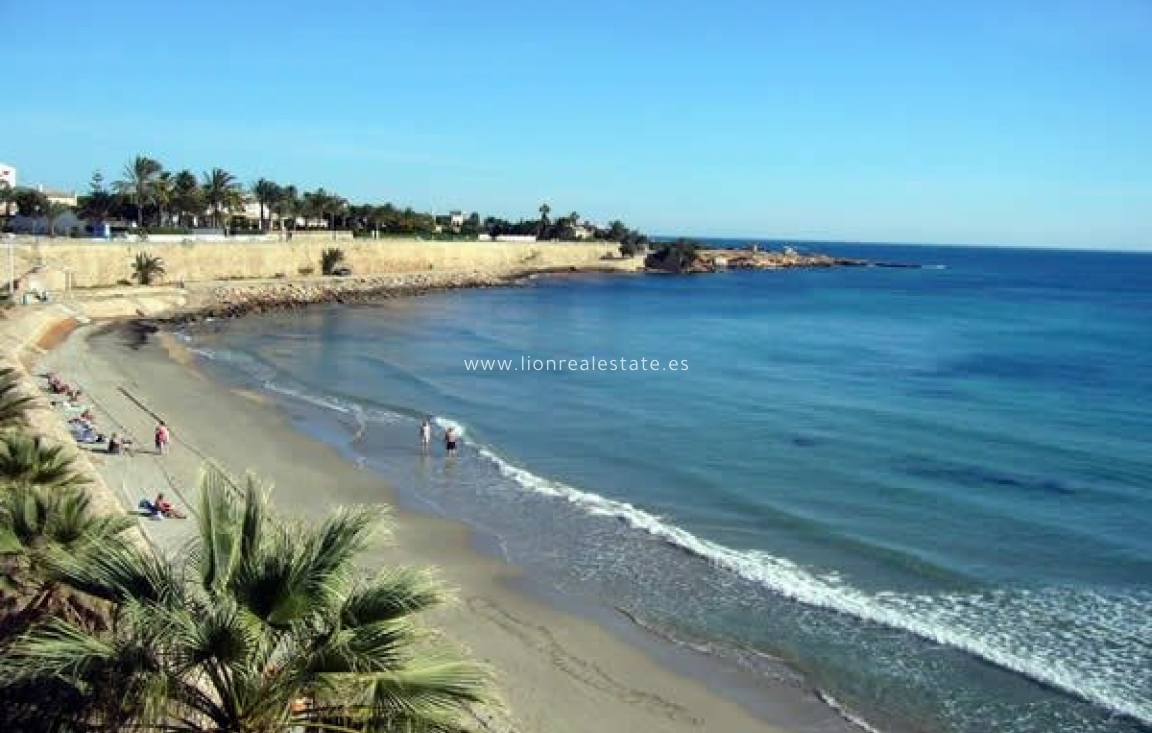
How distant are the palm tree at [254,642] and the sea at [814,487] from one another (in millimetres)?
10466

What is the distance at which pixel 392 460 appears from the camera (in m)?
31.1

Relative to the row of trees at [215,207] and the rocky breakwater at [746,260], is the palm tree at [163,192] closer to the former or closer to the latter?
the row of trees at [215,207]

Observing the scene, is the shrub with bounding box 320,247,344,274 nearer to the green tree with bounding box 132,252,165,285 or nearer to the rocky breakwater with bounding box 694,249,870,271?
the green tree with bounding box 132,252,165,285

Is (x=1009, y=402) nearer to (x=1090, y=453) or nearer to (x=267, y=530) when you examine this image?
(x=1090, y=453)

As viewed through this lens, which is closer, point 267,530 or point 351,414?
point 267,530

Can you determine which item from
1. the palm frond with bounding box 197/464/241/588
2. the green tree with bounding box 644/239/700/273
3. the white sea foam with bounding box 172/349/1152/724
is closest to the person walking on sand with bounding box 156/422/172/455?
the white sea foam with bounding box 172/349/1152/724

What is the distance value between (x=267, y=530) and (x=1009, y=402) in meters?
41.0

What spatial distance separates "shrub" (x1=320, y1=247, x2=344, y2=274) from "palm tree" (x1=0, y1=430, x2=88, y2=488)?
87.3 metres

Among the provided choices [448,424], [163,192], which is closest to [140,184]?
[163,192]

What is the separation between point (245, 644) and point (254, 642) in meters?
0.06

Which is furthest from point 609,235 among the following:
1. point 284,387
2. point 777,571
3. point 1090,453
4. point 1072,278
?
point 777,571

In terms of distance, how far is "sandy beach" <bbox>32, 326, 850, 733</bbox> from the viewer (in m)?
15.1

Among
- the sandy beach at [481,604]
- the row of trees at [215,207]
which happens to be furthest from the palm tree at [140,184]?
the sandy beach at [481,604]

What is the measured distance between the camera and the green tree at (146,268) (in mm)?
73875
